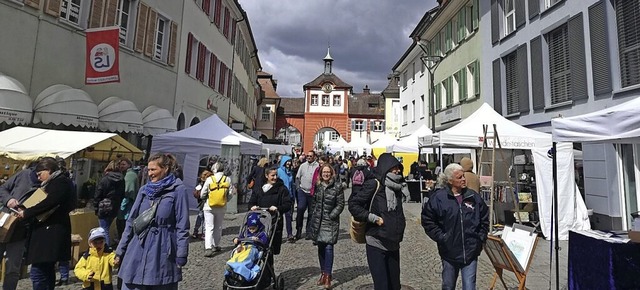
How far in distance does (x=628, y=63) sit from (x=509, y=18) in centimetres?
632

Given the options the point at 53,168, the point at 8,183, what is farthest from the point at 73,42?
the point at 53,168

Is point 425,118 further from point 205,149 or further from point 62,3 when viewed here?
point 62,3

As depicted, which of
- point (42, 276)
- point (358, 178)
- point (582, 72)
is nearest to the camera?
point (42, 276)

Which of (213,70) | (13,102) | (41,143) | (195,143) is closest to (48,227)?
(41,143)

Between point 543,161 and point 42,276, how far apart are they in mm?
9739

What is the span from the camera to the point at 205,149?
1077 centimetres

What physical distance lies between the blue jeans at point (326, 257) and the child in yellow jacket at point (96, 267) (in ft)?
8.56

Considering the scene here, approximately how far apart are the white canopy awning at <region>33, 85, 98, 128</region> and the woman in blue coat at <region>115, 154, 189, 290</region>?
24.2 feet

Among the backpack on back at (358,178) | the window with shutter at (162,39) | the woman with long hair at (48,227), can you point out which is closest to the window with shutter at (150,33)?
the window with shutter at (162,39)

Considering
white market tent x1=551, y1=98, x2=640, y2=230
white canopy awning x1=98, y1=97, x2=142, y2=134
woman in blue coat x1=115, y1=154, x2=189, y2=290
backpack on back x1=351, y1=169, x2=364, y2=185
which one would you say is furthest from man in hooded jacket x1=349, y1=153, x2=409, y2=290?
white canopy awning x1=98, y1=97, x2=142, y2=134

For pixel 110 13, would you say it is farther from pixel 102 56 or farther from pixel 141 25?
pixel 102 56

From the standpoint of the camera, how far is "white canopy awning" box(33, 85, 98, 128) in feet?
28.7

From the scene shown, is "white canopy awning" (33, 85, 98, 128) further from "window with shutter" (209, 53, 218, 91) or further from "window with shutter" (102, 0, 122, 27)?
A: "window with shutter" (209, 53, 218, 91)

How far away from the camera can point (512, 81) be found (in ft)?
44.2
